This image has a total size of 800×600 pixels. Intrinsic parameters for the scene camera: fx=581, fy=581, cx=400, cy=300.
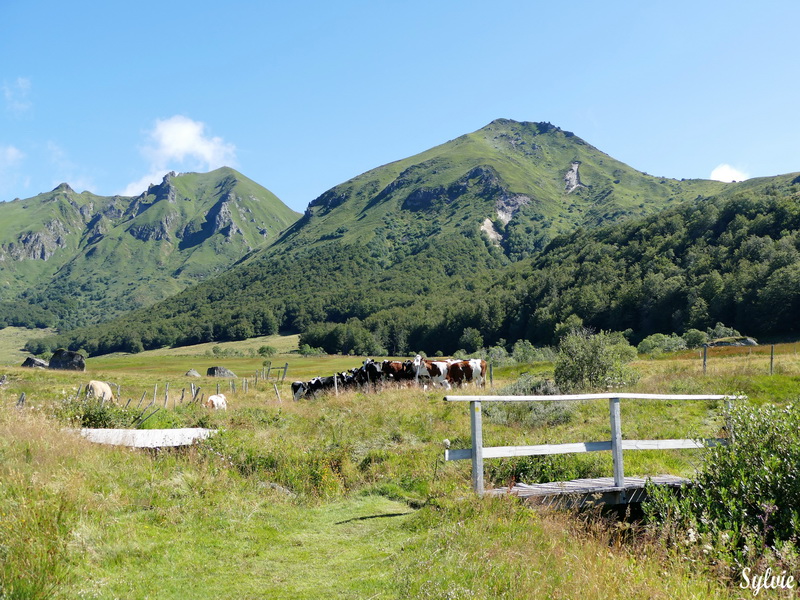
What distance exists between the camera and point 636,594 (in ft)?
17.5

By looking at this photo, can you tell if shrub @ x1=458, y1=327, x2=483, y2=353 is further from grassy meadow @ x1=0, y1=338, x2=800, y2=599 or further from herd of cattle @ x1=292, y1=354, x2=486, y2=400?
grassy meadow @ x1=0, y1=338, x2=800, y2=599

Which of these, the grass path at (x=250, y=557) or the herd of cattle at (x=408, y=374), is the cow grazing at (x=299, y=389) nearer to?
the herd of cattle at (x=408, y=374)

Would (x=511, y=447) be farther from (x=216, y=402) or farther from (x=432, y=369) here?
(x=432, y=369)

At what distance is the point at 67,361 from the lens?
6475 cm

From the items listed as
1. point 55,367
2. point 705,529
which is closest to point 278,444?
point 705,529

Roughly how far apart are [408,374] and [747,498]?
25.5m

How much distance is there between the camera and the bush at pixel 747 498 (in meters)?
6.58

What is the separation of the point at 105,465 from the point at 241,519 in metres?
3.02

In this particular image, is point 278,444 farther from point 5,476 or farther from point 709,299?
point 709,299

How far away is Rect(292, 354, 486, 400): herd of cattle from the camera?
32.2 meters

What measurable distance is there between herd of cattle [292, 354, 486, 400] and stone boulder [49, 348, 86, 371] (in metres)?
42.6

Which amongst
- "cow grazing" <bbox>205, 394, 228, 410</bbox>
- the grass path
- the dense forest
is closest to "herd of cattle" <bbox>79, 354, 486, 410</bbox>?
"cow grazing" <bbox>205, 394, 228, 410</bbox>

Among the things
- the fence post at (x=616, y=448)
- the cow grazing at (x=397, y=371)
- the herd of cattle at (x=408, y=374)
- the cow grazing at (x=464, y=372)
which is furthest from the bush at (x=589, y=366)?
the fence post at (x=616, y=448)

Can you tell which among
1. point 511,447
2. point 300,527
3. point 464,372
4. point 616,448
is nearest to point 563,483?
point 616,448
